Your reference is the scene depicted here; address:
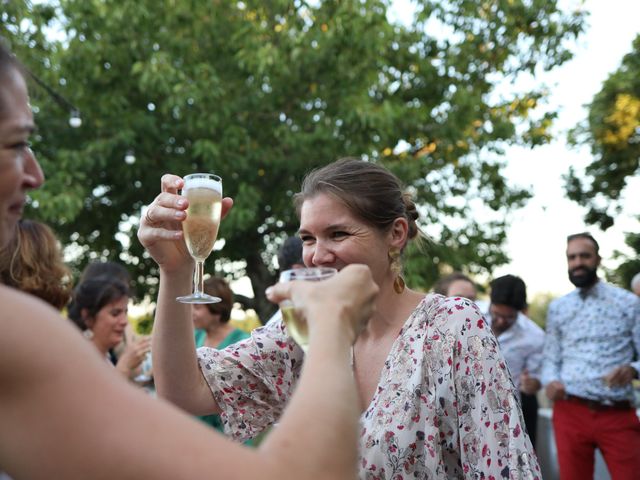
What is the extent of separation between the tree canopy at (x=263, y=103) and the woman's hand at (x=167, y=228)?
270 inches

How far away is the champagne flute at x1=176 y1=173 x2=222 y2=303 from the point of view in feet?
7.06

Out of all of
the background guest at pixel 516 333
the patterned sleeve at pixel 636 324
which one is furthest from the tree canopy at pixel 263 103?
the patterned sleeve at pixel 636 324

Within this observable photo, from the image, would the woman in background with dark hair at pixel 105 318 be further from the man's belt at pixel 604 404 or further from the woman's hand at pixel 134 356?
the man's belt at pixel 604 404

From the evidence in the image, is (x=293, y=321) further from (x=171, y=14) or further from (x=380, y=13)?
(x=171, y=14)

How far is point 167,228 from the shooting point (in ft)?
7.25

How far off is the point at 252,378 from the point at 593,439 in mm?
4264

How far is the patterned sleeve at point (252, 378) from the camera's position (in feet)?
7.88

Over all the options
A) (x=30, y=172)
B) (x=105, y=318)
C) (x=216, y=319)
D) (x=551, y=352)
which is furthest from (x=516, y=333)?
(x=30, y=172)

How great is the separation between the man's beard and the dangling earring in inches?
154

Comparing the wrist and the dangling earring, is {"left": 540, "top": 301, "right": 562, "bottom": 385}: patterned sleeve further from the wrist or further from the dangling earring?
the wrist

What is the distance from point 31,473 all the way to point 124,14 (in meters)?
10.3

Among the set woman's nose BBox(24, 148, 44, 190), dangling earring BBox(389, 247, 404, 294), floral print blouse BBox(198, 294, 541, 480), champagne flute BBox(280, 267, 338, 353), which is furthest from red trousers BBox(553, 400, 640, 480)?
woman's nose BBox(24, 148, 44, 190)

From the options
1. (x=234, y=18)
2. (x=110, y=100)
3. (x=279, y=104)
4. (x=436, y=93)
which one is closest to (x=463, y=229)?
(x=436, y=93)

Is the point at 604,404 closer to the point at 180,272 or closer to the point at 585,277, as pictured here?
the point at 585,277
